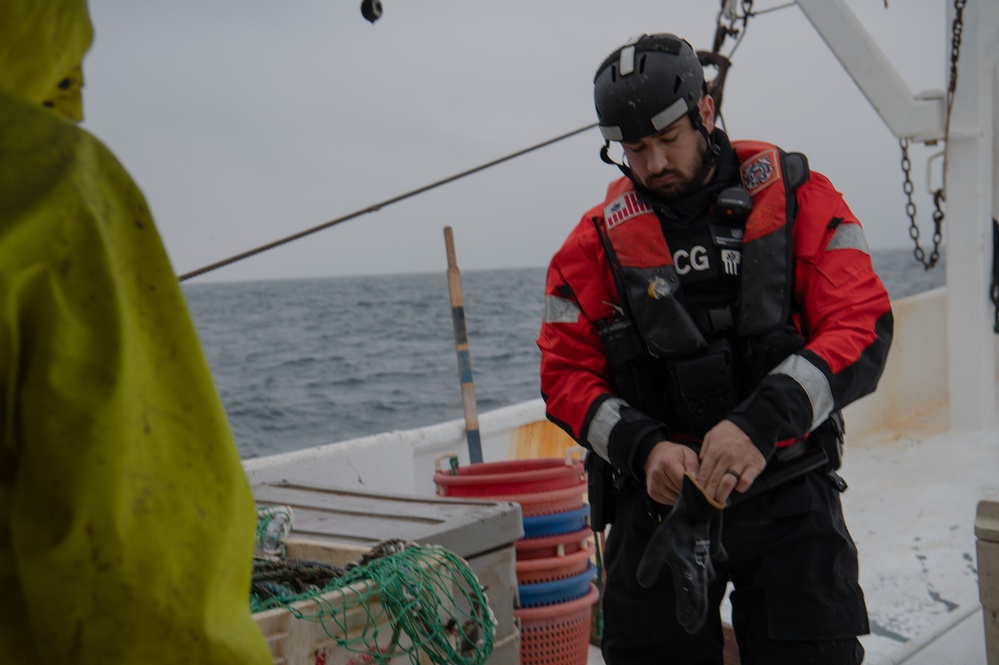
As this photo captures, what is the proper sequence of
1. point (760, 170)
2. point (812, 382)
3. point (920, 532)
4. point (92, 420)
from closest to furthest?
point (92, 420)
point (812, 382)
point (760, 170)
point (920, 532)

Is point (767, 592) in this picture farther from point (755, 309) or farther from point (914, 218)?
point (914, 218)

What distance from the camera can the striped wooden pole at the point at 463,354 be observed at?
4738mm

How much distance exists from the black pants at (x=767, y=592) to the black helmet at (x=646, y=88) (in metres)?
0.88

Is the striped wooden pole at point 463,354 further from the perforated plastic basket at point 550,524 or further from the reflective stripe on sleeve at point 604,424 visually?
the reflective stripe on sleeve at point 604,424

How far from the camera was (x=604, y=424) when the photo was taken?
2.49m

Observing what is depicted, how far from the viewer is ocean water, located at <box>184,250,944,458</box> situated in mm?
19469

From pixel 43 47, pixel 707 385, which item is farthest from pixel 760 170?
pixel 43 47

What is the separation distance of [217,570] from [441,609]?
1.66 metres

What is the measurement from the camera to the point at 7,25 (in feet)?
3.06

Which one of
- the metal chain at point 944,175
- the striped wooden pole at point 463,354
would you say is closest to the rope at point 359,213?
the striped wooden pole at point 463,354

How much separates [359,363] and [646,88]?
2765 centimetres

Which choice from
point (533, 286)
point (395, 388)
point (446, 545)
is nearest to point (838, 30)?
point (446, 545)

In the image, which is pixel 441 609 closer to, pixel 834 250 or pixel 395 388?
pixel 834 250

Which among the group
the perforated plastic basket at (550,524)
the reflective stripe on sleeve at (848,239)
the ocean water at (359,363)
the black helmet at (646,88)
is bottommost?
the ocean water at (359,363)
